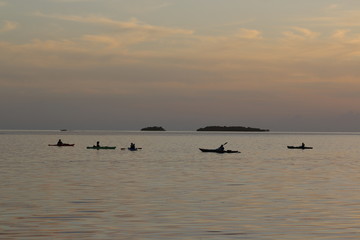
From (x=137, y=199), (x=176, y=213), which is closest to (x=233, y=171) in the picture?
(x=137, y=199)

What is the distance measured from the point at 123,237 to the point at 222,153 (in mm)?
82409

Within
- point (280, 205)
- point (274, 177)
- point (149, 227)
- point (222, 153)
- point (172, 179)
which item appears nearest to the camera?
point (149, 227)

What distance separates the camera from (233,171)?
6034 cm

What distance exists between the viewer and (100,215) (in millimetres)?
28281

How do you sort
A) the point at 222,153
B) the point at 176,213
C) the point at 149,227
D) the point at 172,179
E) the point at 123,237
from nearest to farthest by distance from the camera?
the point at 123,237 → the point at 149,227 → the point at 176,213 → the point at 172,179 → the point at 222,153

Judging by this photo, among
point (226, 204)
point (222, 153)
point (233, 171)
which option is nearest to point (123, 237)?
point (226, 204)

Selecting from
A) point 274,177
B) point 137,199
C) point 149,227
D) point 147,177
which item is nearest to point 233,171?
point 274,177

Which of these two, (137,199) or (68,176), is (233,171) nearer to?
(68,176)

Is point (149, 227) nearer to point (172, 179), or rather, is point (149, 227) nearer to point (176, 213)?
point (176, 213)

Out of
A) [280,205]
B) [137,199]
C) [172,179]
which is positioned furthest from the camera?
[172,179]

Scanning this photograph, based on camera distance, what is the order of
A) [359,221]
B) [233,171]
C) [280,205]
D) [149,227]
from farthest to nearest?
[233,171] < [280,205] < [359,221] < [149,227]

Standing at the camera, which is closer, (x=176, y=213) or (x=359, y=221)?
(x=359, y=221)

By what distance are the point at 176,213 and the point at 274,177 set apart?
25.3 metres

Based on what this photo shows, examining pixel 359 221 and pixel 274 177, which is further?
pixel 274 177
